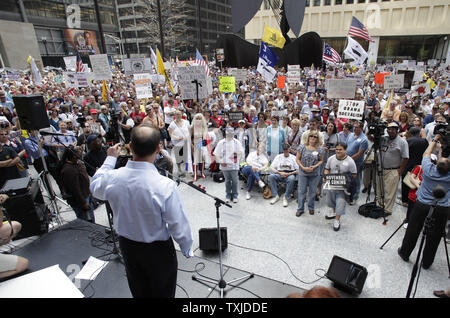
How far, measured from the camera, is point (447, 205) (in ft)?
12.0

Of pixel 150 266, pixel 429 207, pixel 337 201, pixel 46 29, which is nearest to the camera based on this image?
pixel 150 266

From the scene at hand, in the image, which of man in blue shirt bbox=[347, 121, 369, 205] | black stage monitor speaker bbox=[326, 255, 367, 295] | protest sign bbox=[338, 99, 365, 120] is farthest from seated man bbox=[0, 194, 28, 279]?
protest sign bbox=[338, 99, 365, 120]

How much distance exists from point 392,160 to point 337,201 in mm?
1527

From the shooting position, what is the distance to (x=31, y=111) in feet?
14.2

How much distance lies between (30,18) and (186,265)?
5014cm

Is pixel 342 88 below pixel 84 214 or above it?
above

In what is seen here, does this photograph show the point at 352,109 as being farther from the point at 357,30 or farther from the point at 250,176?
the point at 357,30

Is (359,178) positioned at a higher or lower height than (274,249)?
higher

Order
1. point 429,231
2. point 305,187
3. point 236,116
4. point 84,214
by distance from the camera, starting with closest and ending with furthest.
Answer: point 429,231 < point 84,214 < point 305,187 < point 236,116

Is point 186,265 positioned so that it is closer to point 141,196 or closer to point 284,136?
point 141,196

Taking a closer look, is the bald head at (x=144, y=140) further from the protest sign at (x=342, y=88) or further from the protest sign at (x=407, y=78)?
the protest sign at (x=407, y=78)

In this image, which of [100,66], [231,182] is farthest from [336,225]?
[100,66]
